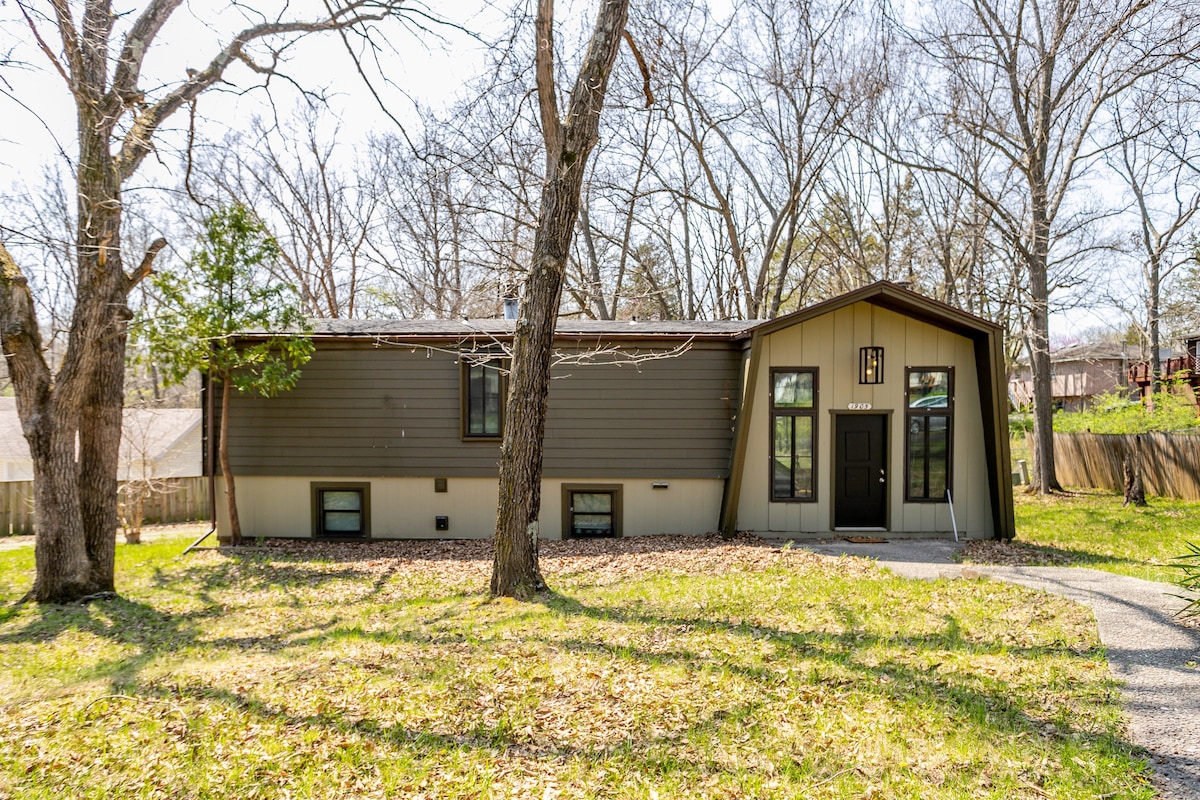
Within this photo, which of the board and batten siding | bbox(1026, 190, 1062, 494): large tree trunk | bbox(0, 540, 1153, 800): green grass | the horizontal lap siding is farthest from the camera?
bbox(1026, 190, 1062, 494): large tree trunk

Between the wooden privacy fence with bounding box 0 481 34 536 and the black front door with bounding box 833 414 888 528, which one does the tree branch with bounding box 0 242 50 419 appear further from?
the wooden privacy fence with bounding box 0 481 34 536

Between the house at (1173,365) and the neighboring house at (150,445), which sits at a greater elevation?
the house at (1173,365)

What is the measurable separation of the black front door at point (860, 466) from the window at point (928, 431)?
0.36 m

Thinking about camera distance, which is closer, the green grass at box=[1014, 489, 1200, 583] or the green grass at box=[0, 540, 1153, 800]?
the green grass at box=[0, 540, 1153, 800]

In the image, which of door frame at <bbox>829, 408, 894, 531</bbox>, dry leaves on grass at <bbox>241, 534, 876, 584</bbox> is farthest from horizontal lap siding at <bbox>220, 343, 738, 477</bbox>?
door frame at <bbox>829, 408, 894, 531</bbox>

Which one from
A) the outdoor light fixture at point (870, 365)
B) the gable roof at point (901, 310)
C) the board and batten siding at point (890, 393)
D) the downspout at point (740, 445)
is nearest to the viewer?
the gable roof at point (901, 310)

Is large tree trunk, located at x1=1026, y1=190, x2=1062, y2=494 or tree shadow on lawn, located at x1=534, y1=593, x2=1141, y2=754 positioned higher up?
large tree trunk, located at x1=1026, y1=190, x2=1062, y2=494

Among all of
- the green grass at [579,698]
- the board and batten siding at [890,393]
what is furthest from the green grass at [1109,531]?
the green grass at [579,698]

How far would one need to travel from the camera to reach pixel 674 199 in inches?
808

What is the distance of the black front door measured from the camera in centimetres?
1038

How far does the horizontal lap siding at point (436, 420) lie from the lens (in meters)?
10.6

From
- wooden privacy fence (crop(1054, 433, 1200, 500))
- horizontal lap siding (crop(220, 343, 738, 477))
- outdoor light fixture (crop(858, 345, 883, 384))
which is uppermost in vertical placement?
outdoor light fixture (crop(858, 345, 883, 384))

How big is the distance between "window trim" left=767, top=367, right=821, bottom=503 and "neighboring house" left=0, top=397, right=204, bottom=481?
14058 millimetres

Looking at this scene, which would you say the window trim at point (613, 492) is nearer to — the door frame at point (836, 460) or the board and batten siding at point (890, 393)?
the board and batten siding at point (890, 393)
